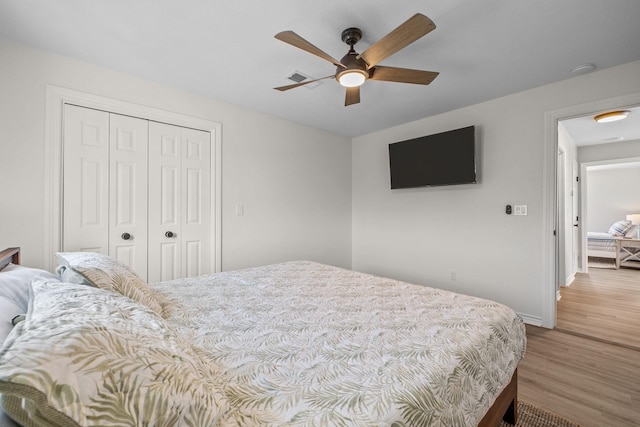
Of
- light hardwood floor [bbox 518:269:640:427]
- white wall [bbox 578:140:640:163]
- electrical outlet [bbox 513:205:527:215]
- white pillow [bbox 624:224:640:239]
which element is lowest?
light hardwood floor [bbox 518:269:640:427]

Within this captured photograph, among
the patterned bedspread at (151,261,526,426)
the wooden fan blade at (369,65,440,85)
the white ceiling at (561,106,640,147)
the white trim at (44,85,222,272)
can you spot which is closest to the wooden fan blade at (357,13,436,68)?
the wooden fan blade at (369,65,440,85)

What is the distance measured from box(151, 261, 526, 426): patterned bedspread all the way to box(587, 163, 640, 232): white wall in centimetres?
839

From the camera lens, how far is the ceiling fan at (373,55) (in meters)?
1.60

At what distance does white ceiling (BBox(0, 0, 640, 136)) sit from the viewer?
1.80 meters

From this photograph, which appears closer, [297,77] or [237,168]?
[297,77]

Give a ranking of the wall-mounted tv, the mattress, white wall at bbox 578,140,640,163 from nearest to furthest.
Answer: the wall-mounted tv, white wall at bbox 578,140,640,163, the mattress

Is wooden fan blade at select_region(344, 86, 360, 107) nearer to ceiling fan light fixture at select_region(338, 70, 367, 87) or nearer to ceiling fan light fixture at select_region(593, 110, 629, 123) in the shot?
ceiling fan light fixture at select_region(338, 70, 367, 87)

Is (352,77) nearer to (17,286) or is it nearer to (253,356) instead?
(253,356)

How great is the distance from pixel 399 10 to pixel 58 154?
9.26 feet

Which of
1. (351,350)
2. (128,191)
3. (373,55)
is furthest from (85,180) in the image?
(351,350)

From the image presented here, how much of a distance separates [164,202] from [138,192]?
9.6 inches

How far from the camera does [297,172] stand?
402 centimetres

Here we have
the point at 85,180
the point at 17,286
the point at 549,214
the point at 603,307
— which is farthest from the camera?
the point at 603,307

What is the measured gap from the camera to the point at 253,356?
1065mm
